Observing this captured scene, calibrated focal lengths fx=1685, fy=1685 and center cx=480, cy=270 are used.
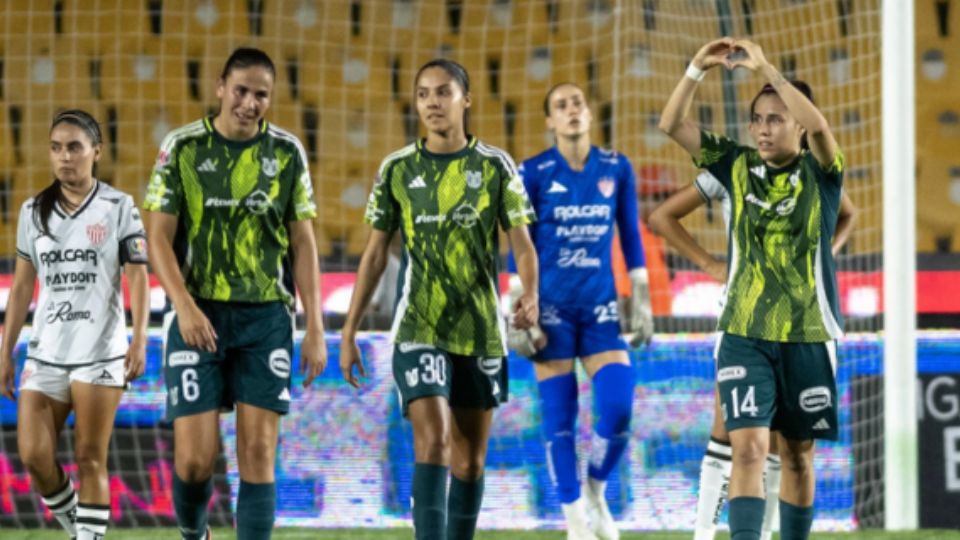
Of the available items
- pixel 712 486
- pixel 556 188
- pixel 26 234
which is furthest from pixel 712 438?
pixel 26 234

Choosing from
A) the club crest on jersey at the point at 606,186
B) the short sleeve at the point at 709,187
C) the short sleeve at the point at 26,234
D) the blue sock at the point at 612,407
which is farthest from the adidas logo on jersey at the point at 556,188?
the short sleeve at the point at 26,234

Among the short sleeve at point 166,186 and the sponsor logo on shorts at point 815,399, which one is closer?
the short sleeve at point 166,186

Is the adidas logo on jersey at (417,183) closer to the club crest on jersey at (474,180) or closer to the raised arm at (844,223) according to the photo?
the club crest on jersey at (474,180)

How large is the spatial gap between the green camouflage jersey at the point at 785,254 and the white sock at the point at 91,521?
2182 mm

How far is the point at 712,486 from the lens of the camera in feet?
19.4

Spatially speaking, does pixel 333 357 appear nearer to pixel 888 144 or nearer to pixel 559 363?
pixel 559 363

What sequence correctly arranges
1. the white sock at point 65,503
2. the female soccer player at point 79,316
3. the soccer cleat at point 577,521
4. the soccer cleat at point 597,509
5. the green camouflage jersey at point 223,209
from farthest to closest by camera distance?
the soccer cleat at point 597,509, the soccer cleat at point 577,521, the white sock at point 65,503, the female soccer player at point 79,316, the green camouflage jersey at point 223,209

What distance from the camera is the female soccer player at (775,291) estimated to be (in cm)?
→ 499

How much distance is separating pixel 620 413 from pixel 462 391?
1579 millimetres

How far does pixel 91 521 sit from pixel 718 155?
7.91 feet

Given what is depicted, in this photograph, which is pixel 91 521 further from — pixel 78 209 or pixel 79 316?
pixel 78 209

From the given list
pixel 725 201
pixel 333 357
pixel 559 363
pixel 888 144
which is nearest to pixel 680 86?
pixel 725 201

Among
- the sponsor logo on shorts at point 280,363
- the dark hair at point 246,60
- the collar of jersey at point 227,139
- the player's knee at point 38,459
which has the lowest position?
the player's knee at point 38,459

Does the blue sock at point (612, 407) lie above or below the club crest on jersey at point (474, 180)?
Answer: below
